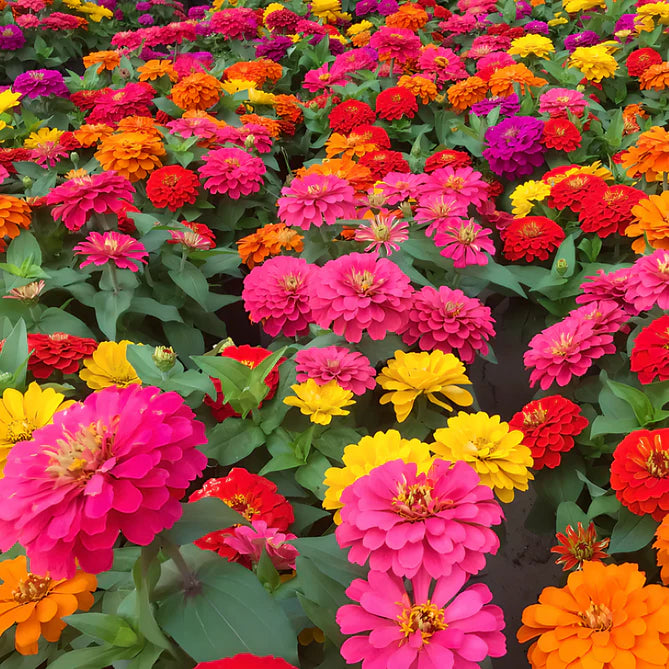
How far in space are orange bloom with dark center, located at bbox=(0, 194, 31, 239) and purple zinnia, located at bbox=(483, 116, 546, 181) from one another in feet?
4.55

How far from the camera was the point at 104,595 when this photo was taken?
715mm

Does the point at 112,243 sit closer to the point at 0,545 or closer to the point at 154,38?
the point at 0,545

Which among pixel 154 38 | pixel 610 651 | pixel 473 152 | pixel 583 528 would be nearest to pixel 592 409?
pixel 583 528

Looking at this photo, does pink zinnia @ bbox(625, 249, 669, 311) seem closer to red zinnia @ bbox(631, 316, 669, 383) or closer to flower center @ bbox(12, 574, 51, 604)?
red zinnia @ bbox(631, 316, 669, 383)

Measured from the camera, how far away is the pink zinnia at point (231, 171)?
68.1 inches

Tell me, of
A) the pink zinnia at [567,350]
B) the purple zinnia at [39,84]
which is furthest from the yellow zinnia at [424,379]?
the purple zinnia at [39,84]

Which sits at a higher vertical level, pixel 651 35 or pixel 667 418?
pixel 651 35

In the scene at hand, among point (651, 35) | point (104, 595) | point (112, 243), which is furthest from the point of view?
point (651, 35)

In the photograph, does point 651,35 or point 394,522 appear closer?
point 394,522

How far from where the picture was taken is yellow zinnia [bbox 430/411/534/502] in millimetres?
815

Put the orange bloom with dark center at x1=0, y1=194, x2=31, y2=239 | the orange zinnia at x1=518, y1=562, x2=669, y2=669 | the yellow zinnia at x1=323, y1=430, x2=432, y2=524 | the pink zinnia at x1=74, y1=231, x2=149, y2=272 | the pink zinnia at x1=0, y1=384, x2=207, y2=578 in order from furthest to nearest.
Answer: the orange bloom with dark center at x1=0, y1=194, x2=31, y2=239 < the pink zinnia at x1=74, y1=231, x2=149, y2=272 < the yellow zinnia at x1=323, y1=430, x2=432, y2=524 < the orange zinnia at x1=518, y1=562, x2=669, y2=669 < the pink zinnia at x1=0, y1=384, x2=207, y2=578

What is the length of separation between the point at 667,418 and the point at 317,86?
2.12 metres

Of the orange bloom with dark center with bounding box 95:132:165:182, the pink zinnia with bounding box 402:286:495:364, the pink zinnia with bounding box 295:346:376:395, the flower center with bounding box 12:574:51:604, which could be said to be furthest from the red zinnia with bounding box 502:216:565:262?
the flower center with bounding box 12:574:51:604

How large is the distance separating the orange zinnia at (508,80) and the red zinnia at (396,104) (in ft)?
1.04
